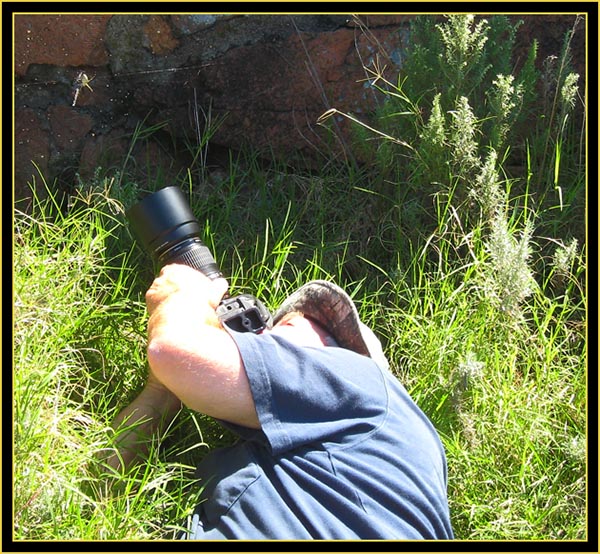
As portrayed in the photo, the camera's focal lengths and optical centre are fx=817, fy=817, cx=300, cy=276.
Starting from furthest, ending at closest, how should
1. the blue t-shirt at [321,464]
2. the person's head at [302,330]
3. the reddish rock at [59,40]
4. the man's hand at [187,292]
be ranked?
the reddish rock at [59,40]
the person's head at [302,330]
the man's hand at [187,292]
the blue t-shirt at [321,464]

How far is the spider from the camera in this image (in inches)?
122

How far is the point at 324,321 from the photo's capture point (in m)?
2.57

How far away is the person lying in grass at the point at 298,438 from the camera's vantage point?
2.15 meters

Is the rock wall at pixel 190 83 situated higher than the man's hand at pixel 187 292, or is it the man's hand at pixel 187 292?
the rock wall at pixel 190 83

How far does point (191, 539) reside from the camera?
7.25 feet

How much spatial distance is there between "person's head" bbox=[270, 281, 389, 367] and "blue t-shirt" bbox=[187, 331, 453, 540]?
0.18m

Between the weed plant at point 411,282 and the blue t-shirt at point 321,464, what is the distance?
0.24 meters

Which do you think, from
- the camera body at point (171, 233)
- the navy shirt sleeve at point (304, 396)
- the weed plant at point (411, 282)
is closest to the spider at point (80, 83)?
the weed plant at point (411, 282)

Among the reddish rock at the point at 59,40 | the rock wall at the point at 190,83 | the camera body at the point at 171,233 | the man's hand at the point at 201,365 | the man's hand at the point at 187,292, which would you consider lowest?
the man's hand at the point at 201,365

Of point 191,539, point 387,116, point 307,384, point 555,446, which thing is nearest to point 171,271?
→ point 307,384

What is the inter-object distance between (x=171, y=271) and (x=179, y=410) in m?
0.45

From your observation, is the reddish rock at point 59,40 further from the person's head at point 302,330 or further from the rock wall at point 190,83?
the person's head at point 302,330

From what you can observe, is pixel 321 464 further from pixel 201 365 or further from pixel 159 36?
pixel 159 36

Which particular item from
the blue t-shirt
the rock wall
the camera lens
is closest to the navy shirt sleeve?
the blue t-shirt
